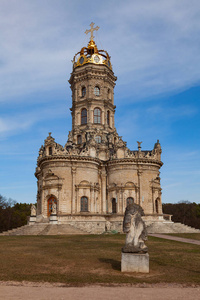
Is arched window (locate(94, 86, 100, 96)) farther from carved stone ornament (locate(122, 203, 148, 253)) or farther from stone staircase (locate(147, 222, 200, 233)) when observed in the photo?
carved stone ornament (locate(122, 203, 148, 253))

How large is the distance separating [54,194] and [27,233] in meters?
6.78

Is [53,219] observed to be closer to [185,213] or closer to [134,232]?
[134,232]

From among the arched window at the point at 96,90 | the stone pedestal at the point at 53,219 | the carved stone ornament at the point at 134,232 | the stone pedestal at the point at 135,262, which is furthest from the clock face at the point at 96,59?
the stone pedestal at the point at 135,262

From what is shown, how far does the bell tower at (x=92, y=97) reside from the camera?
47.2 metres

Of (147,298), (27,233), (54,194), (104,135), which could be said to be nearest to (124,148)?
(104,135)

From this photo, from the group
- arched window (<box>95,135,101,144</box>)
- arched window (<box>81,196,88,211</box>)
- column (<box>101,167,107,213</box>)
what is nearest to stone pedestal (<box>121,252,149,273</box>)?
arched window (<box>81,196,88,211</box>)

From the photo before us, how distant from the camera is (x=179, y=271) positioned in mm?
11609

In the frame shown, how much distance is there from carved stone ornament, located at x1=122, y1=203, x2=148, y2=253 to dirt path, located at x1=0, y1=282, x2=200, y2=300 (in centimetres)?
202

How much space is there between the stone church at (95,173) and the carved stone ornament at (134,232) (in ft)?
80.2

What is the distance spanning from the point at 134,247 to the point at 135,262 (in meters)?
0.54

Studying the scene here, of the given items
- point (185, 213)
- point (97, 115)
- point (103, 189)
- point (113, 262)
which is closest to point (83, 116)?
point (97, 115)

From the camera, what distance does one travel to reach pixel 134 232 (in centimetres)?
1172

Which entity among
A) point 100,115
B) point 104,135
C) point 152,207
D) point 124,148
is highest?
point 100,115

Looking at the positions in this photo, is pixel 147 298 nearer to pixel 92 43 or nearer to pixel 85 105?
pixel 85 105
